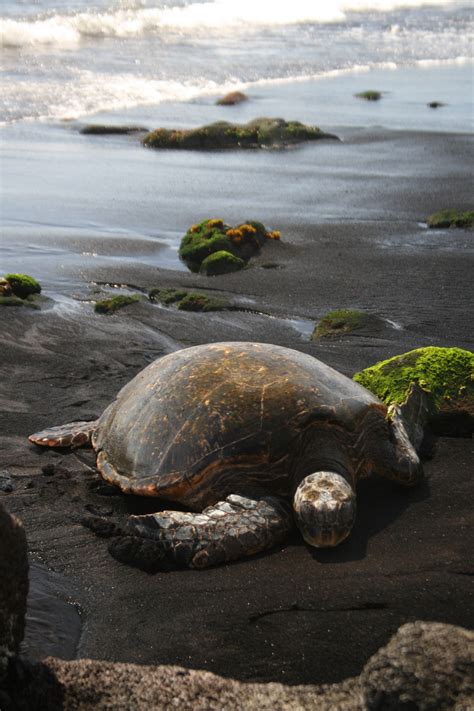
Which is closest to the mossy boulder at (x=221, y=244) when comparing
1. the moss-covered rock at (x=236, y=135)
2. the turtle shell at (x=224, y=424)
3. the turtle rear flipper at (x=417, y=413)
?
the turtle rear flipper at (x=417, y=413)

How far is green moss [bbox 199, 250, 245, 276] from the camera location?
905 centimetres

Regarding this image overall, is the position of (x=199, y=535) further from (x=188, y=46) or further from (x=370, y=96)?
Result: (x=188, y=46)

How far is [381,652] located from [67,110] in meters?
15.2

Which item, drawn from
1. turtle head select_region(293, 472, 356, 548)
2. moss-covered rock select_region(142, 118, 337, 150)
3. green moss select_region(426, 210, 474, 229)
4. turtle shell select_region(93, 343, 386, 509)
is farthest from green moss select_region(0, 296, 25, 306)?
moss-covered rock select_region(142, 118, 337, 150)

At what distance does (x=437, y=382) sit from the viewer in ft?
17.7

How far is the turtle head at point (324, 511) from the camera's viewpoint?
401cm

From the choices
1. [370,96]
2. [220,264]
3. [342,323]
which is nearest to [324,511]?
[342,323]

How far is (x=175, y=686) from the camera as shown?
293 centimetres

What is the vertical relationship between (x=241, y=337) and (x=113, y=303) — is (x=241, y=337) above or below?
below

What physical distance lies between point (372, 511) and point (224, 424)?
32.2 inches

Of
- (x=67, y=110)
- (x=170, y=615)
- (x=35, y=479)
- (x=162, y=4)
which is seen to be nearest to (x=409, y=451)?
(x=170, y=615)

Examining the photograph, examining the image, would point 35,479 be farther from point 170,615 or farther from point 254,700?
point 254,700

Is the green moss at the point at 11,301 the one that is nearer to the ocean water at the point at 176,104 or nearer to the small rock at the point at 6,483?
the ocean water at the point at 176,104

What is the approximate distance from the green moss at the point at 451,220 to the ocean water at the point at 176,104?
28.9 inches
